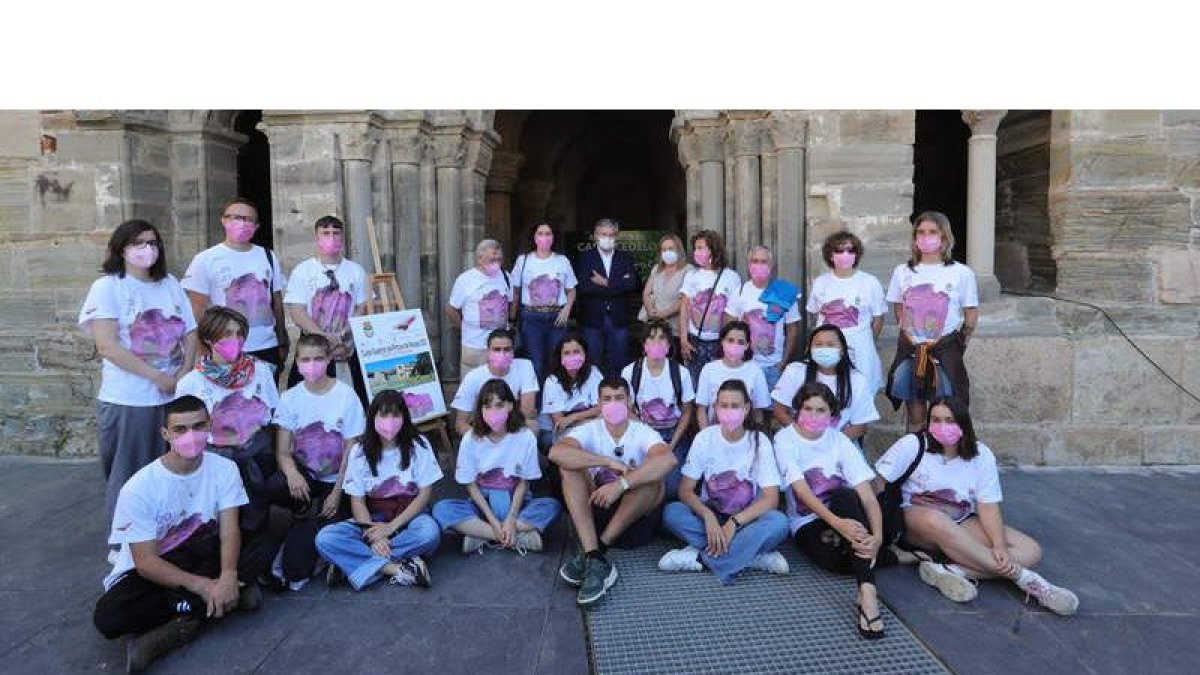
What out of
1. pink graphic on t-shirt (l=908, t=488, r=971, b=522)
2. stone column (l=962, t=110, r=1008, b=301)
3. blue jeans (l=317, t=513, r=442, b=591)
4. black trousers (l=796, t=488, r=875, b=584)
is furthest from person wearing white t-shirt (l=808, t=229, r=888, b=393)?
blue jeans (l=317, t=513, r=442, b=591)

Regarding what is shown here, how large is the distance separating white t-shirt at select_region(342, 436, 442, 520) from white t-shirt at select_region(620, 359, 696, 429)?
1.16m

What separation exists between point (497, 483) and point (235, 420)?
122cm

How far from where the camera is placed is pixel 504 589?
300 centimetres

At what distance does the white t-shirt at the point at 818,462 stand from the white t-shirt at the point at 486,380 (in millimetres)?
1452

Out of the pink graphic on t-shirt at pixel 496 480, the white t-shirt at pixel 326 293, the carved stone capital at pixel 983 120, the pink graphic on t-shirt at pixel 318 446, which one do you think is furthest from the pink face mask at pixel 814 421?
the carved stone capital at pixel 983 120

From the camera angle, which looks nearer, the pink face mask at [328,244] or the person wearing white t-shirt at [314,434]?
the person wearing white t-shirt at [314,434]

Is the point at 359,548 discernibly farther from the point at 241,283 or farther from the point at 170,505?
the point at 241,283

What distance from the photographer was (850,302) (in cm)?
396

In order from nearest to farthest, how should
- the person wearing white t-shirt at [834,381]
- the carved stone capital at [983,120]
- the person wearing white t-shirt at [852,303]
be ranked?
the person wearing white t-shirt at [834,381] → the person wearing white t-shirt at [852,303] → the carved stone capital at [983,120]

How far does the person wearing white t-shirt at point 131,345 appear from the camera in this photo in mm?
3096

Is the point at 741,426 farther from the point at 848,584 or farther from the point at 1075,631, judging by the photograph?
the point at 1075,631

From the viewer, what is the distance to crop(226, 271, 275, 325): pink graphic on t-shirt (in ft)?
12.1

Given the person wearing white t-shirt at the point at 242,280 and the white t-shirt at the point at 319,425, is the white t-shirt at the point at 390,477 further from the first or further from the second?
the person wearing white t-shirt at the point at 242,280

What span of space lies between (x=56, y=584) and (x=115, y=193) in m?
3.21
